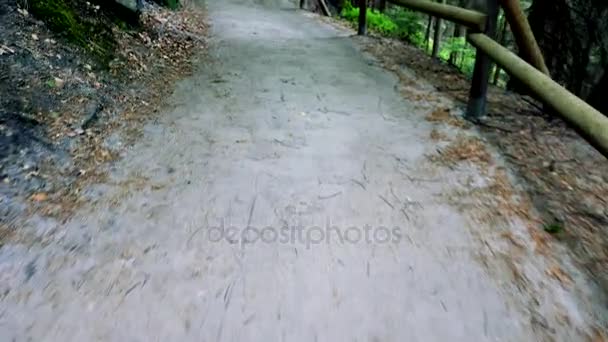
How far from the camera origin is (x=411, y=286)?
2.38m

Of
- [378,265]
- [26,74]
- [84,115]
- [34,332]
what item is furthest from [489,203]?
[26,74]

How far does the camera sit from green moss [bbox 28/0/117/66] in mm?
4605

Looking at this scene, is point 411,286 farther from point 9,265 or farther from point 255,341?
point 9,265

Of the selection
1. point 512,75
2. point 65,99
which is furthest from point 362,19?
point 65,99

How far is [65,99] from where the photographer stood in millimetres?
3932

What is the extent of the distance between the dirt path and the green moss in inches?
51.5

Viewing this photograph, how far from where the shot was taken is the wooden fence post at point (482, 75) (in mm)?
4152

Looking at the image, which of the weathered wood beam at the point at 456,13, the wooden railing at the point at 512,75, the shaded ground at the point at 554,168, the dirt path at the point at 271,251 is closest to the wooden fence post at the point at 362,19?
the weathered wood beam at the point at 456,13

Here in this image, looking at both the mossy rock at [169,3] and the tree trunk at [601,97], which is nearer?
the tree trunk at [601,97]

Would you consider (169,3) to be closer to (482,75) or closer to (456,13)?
(456,13)

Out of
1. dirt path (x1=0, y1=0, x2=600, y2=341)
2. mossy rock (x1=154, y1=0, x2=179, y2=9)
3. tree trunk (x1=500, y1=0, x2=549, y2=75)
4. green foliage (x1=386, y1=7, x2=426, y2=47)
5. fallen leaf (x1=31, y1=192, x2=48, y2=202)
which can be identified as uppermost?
tree trunk (x1=500, y1=0, x2=549, y2=75)

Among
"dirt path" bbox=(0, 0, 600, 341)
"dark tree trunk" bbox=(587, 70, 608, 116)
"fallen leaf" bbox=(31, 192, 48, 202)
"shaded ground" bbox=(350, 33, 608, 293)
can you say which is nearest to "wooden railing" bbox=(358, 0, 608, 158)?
"shaded ground" bbox=(350, 33, 608, 293)

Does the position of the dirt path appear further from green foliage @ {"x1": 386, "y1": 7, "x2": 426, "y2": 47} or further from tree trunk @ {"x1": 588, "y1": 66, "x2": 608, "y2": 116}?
green foliage @ {"x1": 386, "y1": 7, "x2": 426, "y2": 47}

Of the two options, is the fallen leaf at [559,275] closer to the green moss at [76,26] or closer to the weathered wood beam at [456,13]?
the weathered wood beam at [456,13]
